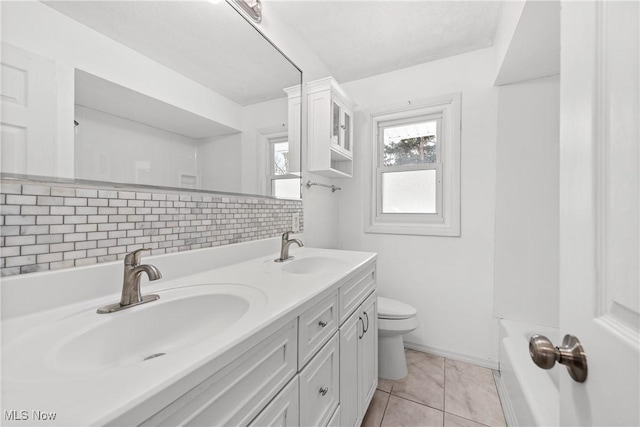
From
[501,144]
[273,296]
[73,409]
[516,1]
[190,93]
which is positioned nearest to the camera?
[73,409]

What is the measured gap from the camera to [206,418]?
0.46m

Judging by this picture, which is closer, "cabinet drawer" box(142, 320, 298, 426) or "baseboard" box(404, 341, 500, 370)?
"cabinet drawer" box(142, 320, 298, 426)

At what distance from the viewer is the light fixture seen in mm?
1254

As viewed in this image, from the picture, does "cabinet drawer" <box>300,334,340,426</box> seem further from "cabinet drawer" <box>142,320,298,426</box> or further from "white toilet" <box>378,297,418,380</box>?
"white toilet" <box>378,297,418,380</box>

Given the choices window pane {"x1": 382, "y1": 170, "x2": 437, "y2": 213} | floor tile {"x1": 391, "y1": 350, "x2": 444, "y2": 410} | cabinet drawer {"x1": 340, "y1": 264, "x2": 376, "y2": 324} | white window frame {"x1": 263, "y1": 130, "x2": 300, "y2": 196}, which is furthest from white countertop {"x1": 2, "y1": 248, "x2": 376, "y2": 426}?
window pane {"x1": 382, "y1": 170, "x2": 437, "y2": 213}

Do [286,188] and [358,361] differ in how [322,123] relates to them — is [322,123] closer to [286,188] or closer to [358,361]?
[286,188]

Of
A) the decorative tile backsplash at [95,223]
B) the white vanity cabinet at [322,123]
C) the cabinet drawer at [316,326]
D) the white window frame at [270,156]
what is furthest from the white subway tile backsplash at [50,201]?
the white vanity cabinet at [322,123]

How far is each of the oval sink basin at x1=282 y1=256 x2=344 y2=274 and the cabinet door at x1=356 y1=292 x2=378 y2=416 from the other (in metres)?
0.27

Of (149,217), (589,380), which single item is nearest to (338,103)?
(149,217)

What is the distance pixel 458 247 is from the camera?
1898 millimetres

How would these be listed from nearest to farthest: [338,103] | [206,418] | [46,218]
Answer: [206,418], [46,218], [338,103]

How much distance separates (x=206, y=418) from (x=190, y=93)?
1.08m

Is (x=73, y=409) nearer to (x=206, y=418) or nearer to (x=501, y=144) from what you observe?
(x=206, y=418)

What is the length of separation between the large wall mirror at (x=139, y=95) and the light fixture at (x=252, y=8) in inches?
2.4
